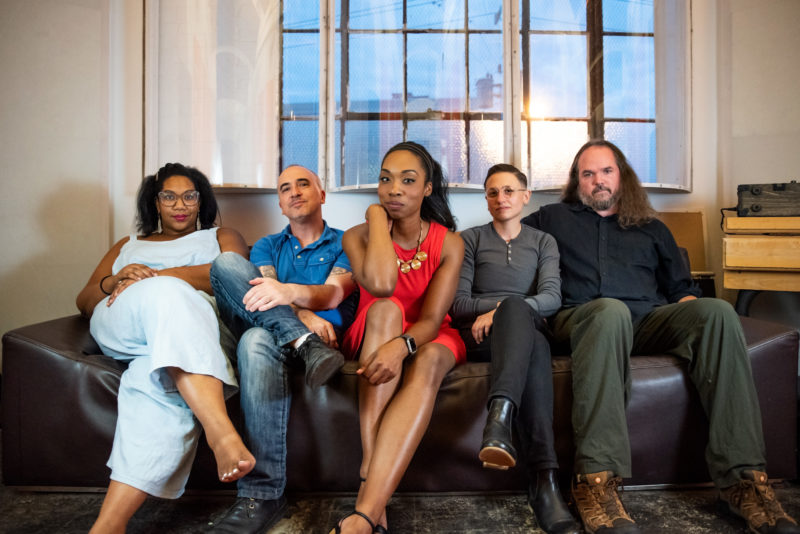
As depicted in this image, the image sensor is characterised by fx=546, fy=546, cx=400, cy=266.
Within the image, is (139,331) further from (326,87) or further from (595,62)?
(595,62)

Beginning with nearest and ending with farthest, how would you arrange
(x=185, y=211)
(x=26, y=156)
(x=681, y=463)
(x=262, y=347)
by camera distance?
(x=262, y=347), (x=681, y=463), (x=185, y=211), (x=26, y=156)

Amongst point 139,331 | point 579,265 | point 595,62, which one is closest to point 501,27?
point 595,62

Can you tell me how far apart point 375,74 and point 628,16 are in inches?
60.7

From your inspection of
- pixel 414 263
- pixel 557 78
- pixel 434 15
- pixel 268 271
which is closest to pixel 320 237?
pixel 268 271

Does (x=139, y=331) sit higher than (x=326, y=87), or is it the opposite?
(x=326, y=87)

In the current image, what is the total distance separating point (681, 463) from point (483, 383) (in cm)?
69

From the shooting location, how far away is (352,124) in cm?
A: 317

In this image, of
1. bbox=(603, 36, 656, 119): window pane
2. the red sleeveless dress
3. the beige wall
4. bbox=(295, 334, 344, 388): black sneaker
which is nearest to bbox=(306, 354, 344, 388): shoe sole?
bbox=(295, 334, 344, 388): black sneaker

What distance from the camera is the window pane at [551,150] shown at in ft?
10.4

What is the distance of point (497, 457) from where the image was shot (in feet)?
4.54

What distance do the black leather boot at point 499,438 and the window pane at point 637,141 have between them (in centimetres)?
225

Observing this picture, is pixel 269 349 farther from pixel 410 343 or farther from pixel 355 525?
pixel 355 525

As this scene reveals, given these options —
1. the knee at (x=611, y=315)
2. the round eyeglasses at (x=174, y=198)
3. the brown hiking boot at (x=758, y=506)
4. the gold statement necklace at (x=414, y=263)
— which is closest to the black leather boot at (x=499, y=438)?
the knee at (x=611, y=315)

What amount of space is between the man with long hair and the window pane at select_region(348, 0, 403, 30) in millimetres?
1871
